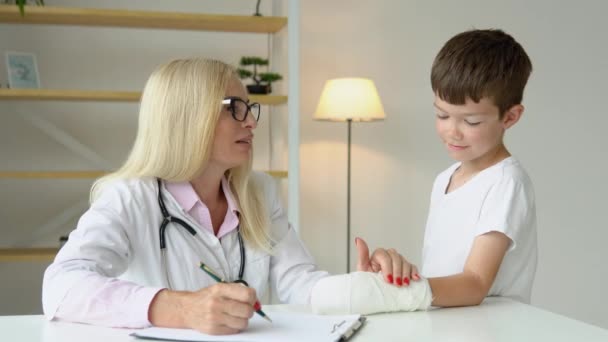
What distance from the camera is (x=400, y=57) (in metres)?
4.30

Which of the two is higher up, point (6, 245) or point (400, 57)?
point (400, 57)

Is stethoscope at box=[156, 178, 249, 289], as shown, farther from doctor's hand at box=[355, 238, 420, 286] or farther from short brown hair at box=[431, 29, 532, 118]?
short brown hair at box=[431, 29, 532, 118]

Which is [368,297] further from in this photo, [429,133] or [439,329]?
[429,133]

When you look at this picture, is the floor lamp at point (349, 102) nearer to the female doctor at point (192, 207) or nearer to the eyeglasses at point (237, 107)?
the female doctor at point (192, 207)

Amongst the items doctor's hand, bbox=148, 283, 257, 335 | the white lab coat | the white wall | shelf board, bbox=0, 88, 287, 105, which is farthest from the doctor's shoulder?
the white wall

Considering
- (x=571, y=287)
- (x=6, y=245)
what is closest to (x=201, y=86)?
(x=6, y=245)

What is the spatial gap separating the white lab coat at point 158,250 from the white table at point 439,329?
6.5 inches

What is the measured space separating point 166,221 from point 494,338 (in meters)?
0.77

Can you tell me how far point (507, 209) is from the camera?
1.49m

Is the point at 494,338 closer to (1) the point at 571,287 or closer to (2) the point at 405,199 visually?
(2) the point at 405,199

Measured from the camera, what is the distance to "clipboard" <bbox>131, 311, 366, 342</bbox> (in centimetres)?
113

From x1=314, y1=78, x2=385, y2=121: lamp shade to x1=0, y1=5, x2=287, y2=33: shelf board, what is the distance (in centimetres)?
42

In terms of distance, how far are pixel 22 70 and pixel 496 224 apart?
284cm

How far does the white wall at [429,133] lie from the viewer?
13.8 ft
